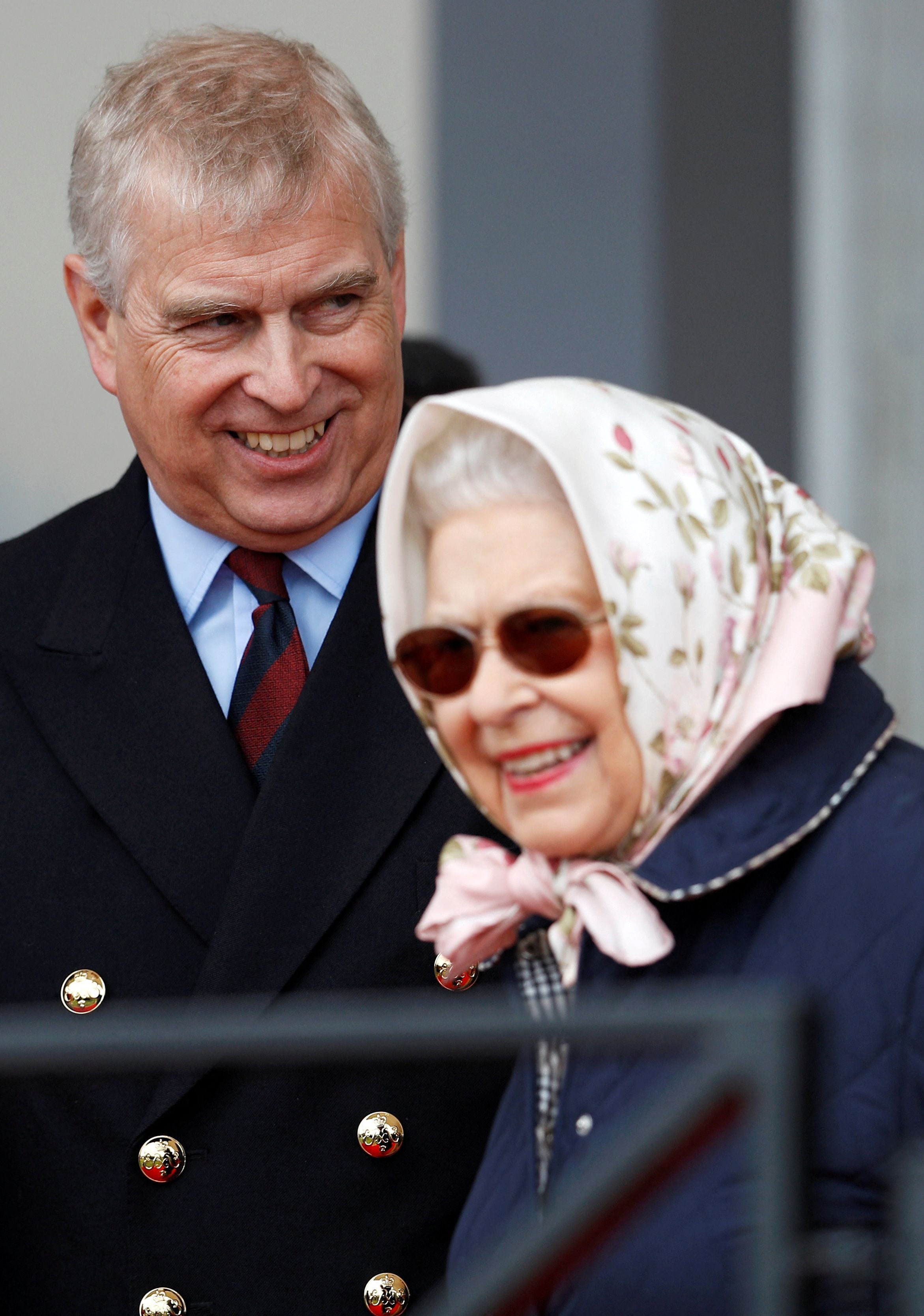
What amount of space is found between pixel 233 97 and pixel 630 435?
98 centimetres

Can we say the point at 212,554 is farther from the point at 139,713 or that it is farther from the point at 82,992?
the point at 82,992

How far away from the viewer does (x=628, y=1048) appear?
1.12 metres

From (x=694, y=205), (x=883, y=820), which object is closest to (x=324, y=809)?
(x=883, y=820)

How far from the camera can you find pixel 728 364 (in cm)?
472

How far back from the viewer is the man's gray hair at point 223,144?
2270 millimetres

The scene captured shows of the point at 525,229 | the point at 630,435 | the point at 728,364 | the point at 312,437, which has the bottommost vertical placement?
the point at 728,364

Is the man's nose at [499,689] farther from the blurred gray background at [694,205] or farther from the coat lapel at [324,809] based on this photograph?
the blurred gray background at [694,205]

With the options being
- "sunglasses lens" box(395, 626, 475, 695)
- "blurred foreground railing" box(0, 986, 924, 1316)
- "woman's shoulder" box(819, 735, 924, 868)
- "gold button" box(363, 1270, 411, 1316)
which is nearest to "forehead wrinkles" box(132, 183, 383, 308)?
"sunglasses lens" box(395, 626, 475, 695)

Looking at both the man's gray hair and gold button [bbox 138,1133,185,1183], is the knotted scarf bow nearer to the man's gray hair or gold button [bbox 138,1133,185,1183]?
gold button [bbox 138,1133,185,1183]

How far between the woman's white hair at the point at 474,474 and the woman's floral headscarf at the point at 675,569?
0.02 metres

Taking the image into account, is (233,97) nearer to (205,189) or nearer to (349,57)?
(205,189)

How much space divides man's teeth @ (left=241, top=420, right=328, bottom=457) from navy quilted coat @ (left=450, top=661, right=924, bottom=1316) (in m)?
0.88

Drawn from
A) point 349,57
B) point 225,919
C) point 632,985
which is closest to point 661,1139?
point 632,985

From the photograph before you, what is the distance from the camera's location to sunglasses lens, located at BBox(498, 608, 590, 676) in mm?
1524
